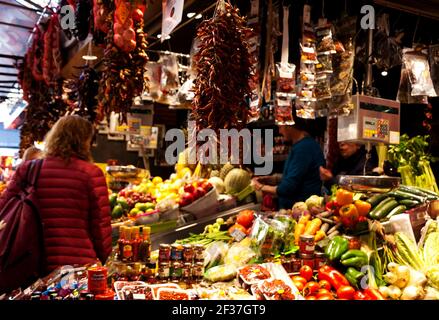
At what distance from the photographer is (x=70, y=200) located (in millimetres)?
3070

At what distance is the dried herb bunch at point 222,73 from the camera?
2678 millimetres

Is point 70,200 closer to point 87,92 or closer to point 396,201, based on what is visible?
point 87,92

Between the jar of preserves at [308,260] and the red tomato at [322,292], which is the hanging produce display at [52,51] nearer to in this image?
the jar of preserves at [308,260]

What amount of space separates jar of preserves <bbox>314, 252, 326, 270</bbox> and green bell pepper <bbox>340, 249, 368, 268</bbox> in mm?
143

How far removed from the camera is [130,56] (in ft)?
11.8

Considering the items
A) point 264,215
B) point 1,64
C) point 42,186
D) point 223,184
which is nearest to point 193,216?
point 223,184

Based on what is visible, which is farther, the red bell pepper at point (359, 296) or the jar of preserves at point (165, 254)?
the jar of preserves at point (165, 254)

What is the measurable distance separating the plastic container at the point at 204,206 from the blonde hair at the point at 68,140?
1.37m

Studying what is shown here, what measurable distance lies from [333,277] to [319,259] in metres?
0.25

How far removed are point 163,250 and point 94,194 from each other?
30.1 inches

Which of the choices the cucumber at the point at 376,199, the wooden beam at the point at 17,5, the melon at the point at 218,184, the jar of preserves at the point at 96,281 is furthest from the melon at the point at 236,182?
the wooden beam at the point at 17,5

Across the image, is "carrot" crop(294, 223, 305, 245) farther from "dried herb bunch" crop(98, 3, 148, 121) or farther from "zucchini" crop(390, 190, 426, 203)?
"dried herb bunch" crop(98, 3, 148, 121)

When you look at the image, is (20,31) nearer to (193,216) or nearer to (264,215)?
(193,216)

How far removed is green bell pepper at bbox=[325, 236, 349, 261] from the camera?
2750 mm
